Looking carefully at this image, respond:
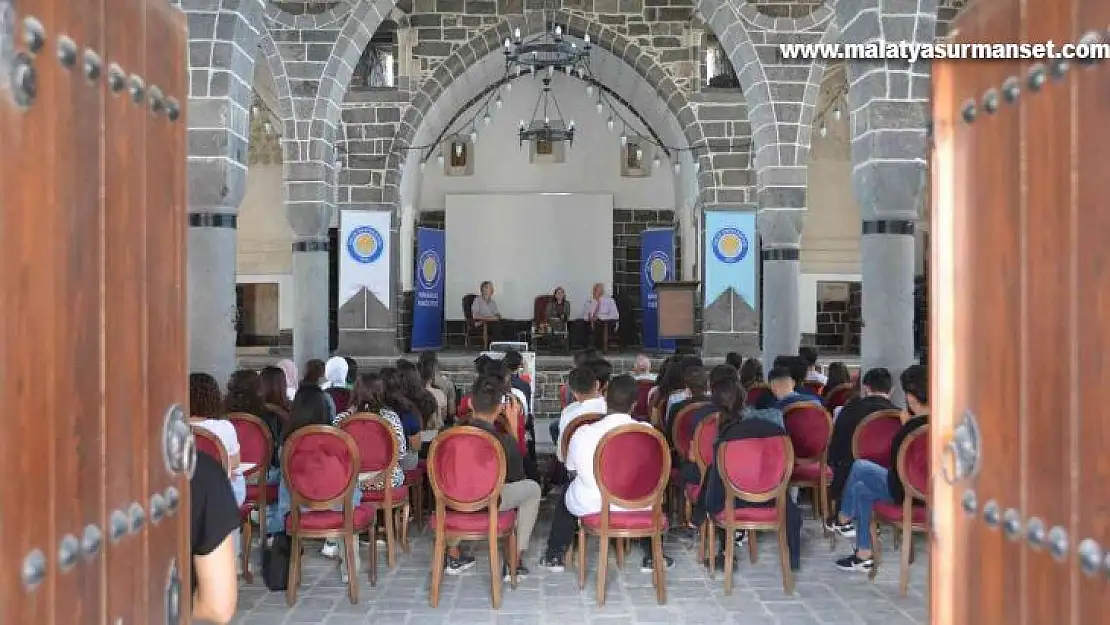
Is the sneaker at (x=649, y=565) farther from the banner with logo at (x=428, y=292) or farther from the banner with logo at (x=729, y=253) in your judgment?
the banner with logo at (x=428, y=292)

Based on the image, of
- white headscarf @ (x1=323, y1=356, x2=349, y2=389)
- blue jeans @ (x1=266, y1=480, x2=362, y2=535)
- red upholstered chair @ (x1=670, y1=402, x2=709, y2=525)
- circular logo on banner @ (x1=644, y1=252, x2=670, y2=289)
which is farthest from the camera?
circular logo on banner @ (x1=644, y1=252, x2=670, y2=289)

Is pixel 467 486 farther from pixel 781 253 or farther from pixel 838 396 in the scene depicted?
pixel 781 253

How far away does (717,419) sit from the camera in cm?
477

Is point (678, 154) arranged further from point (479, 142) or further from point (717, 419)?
point (717, 419)

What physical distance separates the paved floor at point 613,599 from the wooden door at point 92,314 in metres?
2.44

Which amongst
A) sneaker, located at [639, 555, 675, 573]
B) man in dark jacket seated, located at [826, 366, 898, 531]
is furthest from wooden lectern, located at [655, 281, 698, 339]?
sneaker, located at [639, 555, 675, 573]

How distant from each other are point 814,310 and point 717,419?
12.4m

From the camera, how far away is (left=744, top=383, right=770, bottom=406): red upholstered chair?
616cm

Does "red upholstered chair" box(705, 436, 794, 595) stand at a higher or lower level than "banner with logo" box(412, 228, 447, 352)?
lower

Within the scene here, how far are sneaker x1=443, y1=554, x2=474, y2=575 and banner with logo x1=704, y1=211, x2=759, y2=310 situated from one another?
733 centimetres

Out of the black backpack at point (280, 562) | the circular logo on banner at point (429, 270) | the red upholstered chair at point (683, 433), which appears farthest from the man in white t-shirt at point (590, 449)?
the circular logo on banner at point (429, 270)

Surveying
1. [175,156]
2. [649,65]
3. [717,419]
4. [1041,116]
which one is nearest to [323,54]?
[649,65]

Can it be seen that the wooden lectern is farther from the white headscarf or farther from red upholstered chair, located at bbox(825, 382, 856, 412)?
red upholstered chair, located at bbox(825, 382, 856, 412)

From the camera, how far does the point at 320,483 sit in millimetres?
4160
